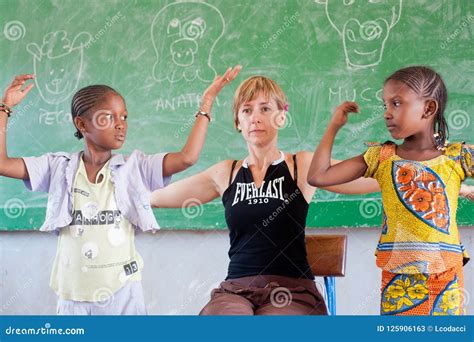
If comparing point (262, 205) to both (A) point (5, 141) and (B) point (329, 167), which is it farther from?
(A) point (5, 141)

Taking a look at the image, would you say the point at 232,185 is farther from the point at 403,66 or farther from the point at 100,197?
the point at 403,66

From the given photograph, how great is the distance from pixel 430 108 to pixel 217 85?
837mm

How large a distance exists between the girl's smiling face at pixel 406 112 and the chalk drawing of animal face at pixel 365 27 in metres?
0.31

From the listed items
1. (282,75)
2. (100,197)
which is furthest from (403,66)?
(100,197)

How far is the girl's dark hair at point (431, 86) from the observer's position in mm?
2697

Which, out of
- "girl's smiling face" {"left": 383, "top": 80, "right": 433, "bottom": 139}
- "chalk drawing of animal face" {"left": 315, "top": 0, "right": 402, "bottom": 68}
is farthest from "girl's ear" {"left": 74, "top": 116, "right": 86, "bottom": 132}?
"girl's smiling face" {"left": 383, "top": 80, "right": 433, "bottom": 139}

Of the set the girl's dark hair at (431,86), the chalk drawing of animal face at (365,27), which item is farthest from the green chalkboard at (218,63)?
the girl's dark hair at (431,86)

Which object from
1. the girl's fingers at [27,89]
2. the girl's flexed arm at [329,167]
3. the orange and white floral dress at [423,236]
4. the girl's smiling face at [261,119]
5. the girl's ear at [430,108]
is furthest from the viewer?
the girl's fingers at [27,89]

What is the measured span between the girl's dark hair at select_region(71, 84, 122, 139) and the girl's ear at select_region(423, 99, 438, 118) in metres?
1.18

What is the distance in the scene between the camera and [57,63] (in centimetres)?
319

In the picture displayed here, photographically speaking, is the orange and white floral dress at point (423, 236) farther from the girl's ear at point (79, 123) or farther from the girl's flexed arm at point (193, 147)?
the girl's ear at point (79, 123)

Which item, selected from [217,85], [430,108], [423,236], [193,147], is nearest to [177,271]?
[193,147]

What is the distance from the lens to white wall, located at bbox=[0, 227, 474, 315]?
3021 mm

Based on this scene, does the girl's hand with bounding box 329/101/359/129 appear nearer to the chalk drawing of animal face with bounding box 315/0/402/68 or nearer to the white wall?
the chalk drawing of animal face with bounding box 315/0/402/68
